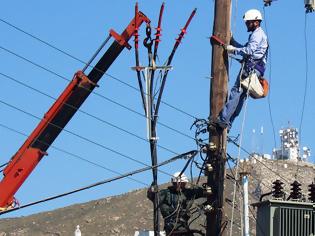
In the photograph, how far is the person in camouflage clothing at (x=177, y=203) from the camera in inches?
683

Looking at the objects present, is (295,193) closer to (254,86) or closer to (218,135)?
(218,135)

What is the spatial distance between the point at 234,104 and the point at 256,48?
3.15 feet

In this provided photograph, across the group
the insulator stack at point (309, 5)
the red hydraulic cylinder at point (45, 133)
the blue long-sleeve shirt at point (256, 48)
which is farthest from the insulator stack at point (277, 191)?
the red hydraulic cylinder at point (45, 133)

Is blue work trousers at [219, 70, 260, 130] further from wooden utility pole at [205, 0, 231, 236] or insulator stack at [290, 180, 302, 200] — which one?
insulator stack at [290, 180, 302, 200]

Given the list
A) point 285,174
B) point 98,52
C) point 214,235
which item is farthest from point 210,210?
point 285,174

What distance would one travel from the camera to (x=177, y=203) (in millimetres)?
17453

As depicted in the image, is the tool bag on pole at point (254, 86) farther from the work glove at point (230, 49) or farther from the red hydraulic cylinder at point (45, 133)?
the red hydraulic cylinder at point (45, 133)

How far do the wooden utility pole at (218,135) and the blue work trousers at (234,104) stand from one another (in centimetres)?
11

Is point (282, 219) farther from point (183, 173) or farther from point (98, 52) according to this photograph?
point (98, 52)

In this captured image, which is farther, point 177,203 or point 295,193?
point 177,203

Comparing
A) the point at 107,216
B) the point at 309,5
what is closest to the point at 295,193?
the point at 309,5

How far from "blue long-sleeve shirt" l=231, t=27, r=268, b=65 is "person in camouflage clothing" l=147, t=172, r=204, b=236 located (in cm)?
221

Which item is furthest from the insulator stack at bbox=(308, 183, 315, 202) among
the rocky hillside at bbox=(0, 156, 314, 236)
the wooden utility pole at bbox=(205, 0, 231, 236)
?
the rocky hillside at bbox=(0, 156, 314, 236)

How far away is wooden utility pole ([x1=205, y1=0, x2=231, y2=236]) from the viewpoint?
56.0 ft
